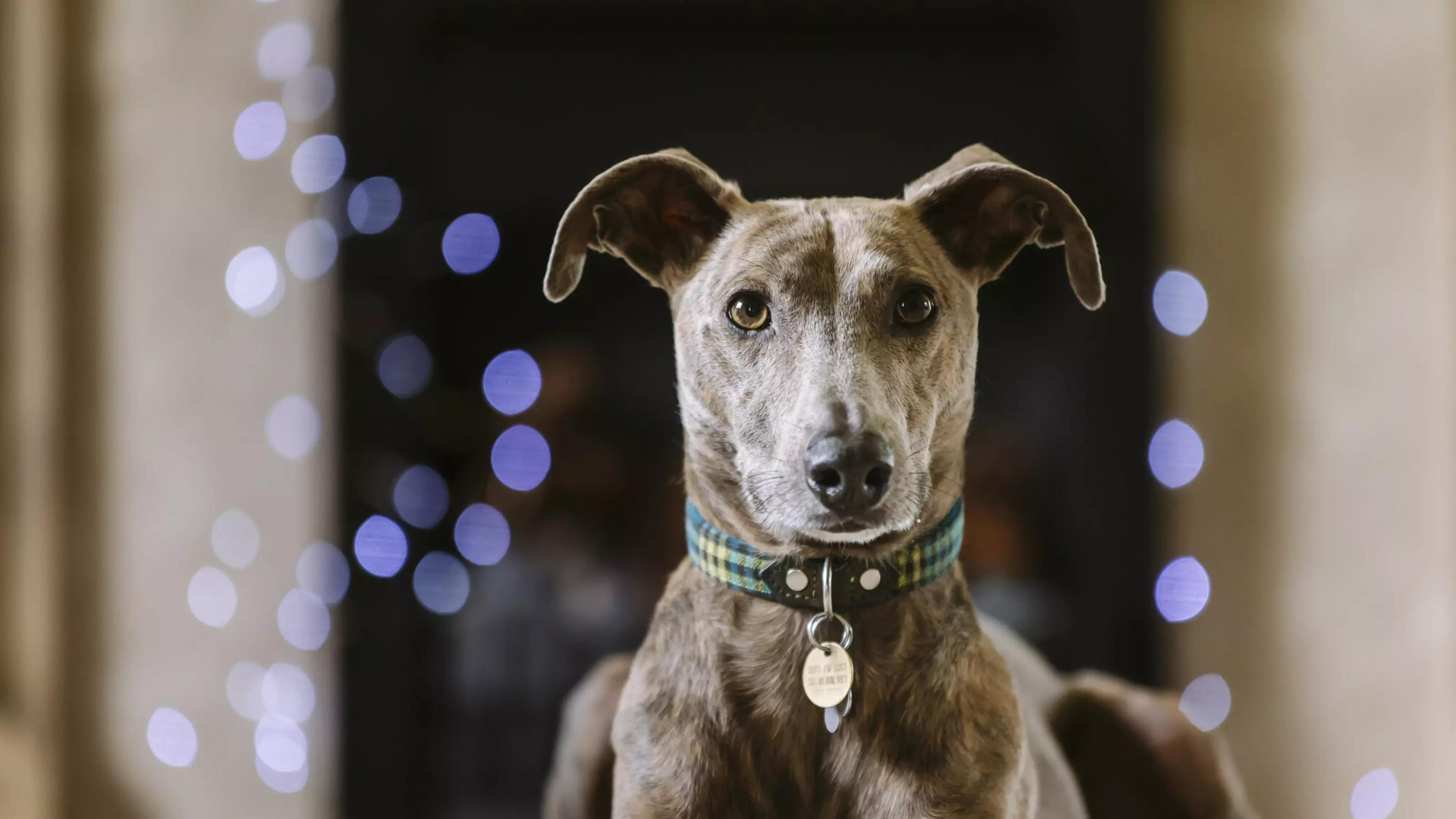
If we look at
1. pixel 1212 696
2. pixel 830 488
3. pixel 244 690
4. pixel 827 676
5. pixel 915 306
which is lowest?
pixel 244 690

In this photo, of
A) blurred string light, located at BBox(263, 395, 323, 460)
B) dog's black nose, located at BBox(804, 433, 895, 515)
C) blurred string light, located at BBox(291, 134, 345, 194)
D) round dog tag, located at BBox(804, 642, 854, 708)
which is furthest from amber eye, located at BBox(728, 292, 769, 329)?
blurred string light, located at BBox(263, 395, 323, 460)

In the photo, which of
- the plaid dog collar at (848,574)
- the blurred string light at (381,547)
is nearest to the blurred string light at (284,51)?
the blurred string light at (381,547)

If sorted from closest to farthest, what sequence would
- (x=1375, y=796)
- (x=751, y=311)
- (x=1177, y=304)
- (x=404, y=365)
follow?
(x=751, y=311)
(x=1375, y=796)
(x=1177, y=304)
(x=404, y=365)

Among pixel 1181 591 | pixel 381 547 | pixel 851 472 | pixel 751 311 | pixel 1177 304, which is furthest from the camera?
pixel 381 547

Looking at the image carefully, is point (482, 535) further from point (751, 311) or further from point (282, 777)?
point (751, 311)

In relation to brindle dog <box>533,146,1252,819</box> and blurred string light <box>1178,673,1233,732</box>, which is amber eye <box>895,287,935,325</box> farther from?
blurred string light <box>1178,673,1233,732</box>

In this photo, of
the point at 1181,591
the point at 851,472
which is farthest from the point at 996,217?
Result: the point at 1181,591

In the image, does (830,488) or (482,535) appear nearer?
(830,488)

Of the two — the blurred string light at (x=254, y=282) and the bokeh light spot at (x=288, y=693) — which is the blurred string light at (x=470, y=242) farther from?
the bokeh light spot at (x=288, y=693)

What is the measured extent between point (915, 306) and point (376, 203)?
5.23 ft

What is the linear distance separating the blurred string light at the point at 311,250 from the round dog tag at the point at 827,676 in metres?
2.05

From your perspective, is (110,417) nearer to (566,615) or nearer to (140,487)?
(140,487)

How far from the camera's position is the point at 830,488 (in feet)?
2.23

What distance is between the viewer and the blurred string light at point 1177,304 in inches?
64.2
